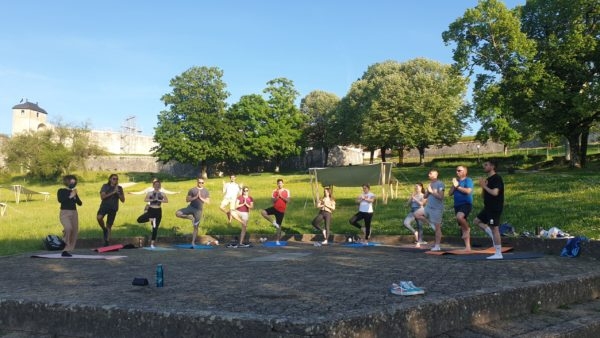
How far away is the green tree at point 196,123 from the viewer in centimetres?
Result: 6128

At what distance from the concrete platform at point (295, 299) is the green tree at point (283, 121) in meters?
56.4

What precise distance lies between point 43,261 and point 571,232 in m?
12.8

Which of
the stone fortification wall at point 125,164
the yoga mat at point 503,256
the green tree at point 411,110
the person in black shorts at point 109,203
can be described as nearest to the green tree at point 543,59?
the green tree at point 411,110

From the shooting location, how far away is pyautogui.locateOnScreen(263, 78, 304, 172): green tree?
65562 mm

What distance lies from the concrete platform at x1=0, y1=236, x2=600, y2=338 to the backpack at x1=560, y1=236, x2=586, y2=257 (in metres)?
0.66

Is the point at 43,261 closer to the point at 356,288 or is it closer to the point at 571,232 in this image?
the point at 356,288

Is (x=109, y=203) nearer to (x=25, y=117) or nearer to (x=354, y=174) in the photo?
(x=354, y=174)

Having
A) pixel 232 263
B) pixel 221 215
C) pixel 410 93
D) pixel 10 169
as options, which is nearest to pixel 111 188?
pixel 232 263

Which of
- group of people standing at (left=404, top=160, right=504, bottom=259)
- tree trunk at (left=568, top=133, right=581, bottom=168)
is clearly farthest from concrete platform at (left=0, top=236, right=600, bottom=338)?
tree trunk at (left=568, top=133, right=581, bottom=168)

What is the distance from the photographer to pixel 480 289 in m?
5.68

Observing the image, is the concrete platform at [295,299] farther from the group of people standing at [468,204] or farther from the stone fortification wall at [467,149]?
the stone fortification wall at [467,149]

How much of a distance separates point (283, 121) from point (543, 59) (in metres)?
37.4

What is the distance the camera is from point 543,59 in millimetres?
36219

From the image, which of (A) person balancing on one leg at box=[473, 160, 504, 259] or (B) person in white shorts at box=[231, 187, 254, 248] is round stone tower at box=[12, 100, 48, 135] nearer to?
(B) person in white shorts at box=[231, 187, 254, 248]
